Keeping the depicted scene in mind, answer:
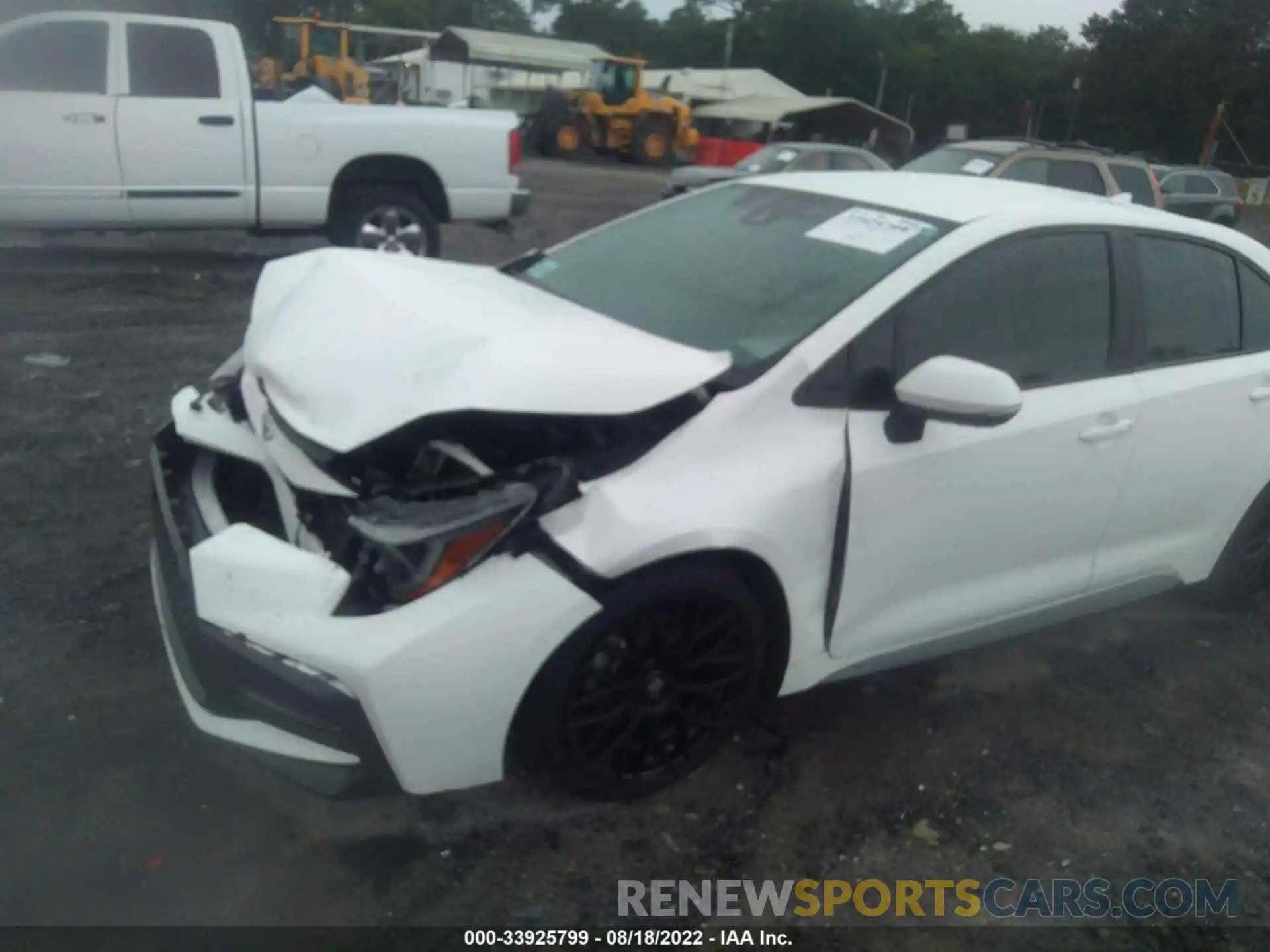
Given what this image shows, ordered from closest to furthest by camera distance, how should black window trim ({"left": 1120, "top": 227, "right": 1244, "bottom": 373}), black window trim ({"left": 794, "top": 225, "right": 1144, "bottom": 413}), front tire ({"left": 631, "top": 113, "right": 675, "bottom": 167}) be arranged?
black window trim ({"left": 794, "top": 225, "right": 1144, "bottom": 413})
black window trim ({"left": 1120, "top": 227, "right": 1244, "bottom": 373})
front tire ({"left": 631, "top": 113, "right": 675, "bottom": 167})

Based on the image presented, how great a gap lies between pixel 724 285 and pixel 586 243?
838mm

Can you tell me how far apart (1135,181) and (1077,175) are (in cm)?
98

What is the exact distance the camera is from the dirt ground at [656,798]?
2617mm

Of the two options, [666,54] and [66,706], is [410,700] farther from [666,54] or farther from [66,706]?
[666,54]

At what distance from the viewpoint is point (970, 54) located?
63.3m

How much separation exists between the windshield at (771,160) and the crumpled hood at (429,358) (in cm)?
1196

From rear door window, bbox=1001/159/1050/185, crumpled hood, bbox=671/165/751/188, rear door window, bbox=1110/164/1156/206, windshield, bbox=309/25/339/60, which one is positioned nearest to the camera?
rear door window, bbox=1001/159/1050/185

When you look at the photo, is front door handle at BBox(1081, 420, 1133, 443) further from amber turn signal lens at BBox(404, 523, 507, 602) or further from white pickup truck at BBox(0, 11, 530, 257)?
white pickup truck at BBox(0, 11, 530, 257)

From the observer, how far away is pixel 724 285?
3.35 metres

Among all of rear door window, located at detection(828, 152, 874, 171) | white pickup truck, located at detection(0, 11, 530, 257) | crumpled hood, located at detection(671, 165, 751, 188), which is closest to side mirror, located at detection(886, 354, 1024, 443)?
white pickup truck, located at detection(0, 11, 530, 257)

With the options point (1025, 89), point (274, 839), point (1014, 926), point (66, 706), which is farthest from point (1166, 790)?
point (1025, 89)

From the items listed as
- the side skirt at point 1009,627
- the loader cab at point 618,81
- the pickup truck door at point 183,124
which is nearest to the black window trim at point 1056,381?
the side skirt at point 1009,627

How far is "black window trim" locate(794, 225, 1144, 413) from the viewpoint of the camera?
2908 millimetres

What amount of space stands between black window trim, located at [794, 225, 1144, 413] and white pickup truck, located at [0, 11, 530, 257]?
6487mm
